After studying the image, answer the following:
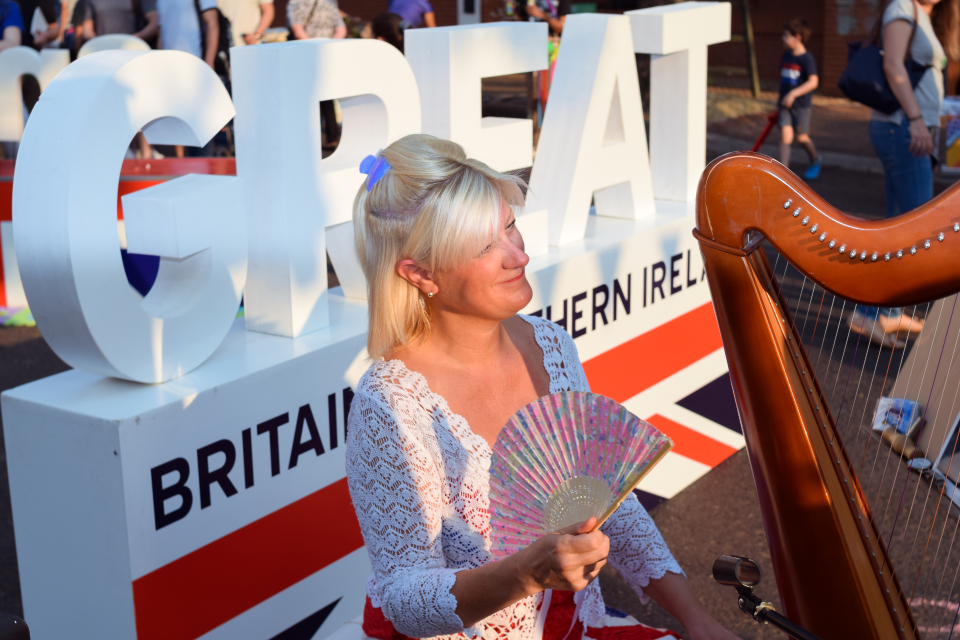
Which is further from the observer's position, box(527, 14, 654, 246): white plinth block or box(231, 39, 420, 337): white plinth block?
box(527, 14, 654, 246): white plinth block

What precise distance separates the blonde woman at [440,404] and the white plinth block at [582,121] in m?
1.59

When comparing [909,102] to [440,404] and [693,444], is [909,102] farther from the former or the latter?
[440,404]

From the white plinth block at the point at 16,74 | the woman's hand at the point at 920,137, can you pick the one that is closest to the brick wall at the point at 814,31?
the woman's hand at the point at 920,137

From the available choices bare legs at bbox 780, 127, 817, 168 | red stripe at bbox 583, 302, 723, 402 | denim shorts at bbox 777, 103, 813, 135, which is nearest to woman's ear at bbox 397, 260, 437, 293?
red stripe at bbox 583, 302, 723, 402

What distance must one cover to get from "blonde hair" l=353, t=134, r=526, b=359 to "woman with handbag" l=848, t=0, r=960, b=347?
11.5 ft

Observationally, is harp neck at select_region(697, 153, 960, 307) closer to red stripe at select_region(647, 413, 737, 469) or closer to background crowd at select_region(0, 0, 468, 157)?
red stripe at select_region(647, 413, 737, 469)

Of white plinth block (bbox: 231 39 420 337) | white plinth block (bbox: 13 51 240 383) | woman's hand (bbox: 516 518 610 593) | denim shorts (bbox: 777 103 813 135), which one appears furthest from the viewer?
denim shorts (bbox: 777 103 813 135)

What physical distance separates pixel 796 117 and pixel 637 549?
7652 mm

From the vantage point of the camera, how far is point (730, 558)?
1.37 meters

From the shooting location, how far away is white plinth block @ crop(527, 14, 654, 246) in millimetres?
3396

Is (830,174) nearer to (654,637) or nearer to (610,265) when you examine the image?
(610,265)

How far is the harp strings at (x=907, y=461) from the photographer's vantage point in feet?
6.45

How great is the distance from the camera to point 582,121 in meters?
3.39

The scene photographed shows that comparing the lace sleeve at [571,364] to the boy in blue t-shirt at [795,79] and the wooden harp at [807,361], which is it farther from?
the boy in blue t-shirt at [795,79]
